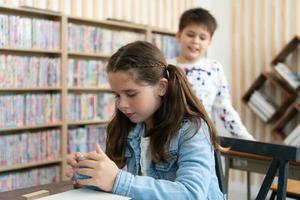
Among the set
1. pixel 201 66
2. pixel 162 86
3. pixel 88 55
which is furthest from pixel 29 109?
pixel 162 86

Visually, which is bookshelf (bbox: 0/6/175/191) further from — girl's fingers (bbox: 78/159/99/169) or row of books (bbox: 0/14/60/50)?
girl's fingers (bbox: 78/159/99/169)

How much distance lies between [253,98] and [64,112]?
1962mm

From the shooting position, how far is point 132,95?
124 cm

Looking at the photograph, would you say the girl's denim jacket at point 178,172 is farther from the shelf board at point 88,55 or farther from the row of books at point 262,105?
the row of books at point 262,105

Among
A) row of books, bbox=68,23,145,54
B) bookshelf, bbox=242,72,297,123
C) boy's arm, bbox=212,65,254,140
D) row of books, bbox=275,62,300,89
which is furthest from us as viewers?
bookshelf, bbox=242,72,297,123

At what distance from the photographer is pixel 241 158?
2820 millimetres

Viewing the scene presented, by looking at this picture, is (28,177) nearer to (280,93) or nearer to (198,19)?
(198,19)

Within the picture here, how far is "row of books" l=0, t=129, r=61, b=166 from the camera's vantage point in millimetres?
3143

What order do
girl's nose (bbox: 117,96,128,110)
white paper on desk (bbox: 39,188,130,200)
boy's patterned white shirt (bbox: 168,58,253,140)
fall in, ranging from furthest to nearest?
boy's patterned white shirt (bbox: 168,58,253,140) → girl's nose (bbox: 117,96,128,110) → white paper on desk (bbox: 39,188,130,200)

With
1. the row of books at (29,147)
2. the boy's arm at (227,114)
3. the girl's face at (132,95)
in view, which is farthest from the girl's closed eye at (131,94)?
the row of books at (29,147)

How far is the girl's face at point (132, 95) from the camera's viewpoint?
123 cm

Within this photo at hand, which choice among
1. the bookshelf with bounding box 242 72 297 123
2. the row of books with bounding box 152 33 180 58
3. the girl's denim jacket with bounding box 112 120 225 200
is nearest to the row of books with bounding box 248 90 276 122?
the bookshelf with bounding box 242 72 297 123

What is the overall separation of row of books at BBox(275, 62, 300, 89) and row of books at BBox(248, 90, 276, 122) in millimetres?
315

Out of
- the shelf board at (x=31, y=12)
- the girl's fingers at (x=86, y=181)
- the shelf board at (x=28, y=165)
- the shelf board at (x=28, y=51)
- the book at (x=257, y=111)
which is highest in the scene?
the shelf board at (x=31, y=12)
